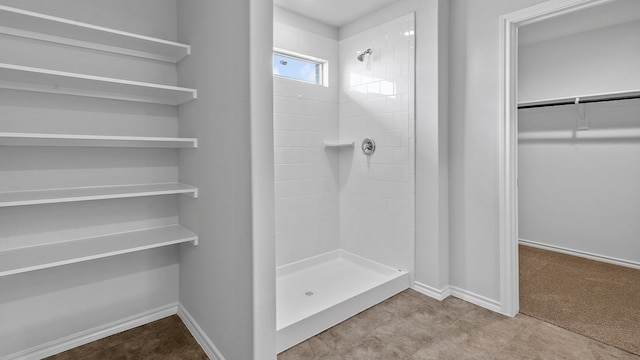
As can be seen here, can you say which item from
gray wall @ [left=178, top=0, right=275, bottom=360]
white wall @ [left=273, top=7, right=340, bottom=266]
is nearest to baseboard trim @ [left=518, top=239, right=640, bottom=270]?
white wall @ [left=273, top=7, right=340, bottom=266]

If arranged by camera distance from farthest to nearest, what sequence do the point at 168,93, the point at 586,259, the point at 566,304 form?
the point at 586,259 → the point at 566,304 → the point at 168,93

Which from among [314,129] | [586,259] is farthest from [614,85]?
[314,129]

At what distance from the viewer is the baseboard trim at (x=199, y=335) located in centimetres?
188

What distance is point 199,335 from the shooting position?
6.73ft

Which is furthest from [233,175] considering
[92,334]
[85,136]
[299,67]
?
[299,67]

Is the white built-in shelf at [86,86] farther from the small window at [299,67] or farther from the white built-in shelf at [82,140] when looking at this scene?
the small window at [299,67]

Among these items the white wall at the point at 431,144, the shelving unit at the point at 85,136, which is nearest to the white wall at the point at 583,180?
the white wall at the point at 431,144

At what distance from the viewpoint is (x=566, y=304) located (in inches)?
98.6

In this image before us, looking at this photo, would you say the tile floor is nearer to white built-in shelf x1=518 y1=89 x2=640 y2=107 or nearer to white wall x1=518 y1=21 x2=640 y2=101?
white built-in shelf x1=518 y1=89 x2=640 y2=107

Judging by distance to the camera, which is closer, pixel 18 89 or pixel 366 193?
pixel 18 89

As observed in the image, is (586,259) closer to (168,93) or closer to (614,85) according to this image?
(614,85)

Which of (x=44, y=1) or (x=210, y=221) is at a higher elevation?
(x=44, y=1)

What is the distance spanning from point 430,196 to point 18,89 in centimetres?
278

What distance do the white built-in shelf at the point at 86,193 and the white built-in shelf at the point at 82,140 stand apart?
270 millimetres
